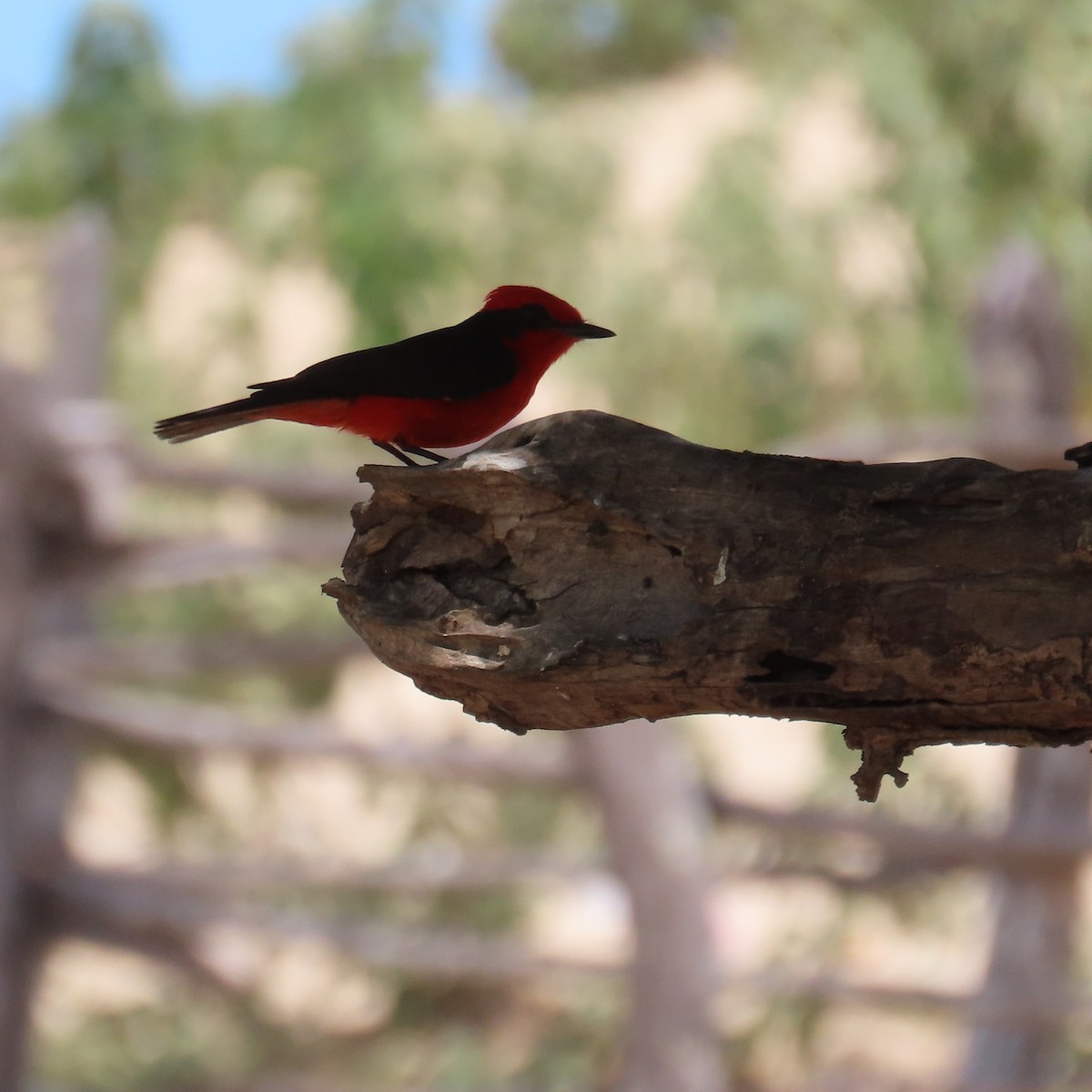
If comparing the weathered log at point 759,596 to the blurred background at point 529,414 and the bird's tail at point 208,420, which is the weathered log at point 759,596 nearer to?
the bird's tail at point 208,420

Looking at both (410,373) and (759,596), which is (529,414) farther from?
(759,596)

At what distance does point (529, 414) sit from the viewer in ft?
25.6

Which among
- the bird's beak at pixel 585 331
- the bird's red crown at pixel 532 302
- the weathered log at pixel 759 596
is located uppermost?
the bird's red crown at pixel 532 302

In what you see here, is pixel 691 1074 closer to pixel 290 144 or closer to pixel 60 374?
pixel 60 374

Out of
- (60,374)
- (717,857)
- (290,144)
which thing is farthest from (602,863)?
(290,144)

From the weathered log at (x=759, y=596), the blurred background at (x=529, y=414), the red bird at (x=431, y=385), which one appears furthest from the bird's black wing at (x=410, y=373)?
the blurred background at (x=529, y=414)

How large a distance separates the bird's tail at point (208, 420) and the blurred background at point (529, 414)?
4.01m

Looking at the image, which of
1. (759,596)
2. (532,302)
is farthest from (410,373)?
(759,596)

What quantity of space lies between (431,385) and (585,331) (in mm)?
306

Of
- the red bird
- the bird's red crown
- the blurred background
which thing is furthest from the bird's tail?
the blurred background

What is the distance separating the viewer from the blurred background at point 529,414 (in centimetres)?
648

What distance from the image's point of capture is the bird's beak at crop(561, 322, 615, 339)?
249cm

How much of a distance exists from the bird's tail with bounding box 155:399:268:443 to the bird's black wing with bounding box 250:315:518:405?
0.03m

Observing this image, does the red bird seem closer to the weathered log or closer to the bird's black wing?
the bird's black wing
